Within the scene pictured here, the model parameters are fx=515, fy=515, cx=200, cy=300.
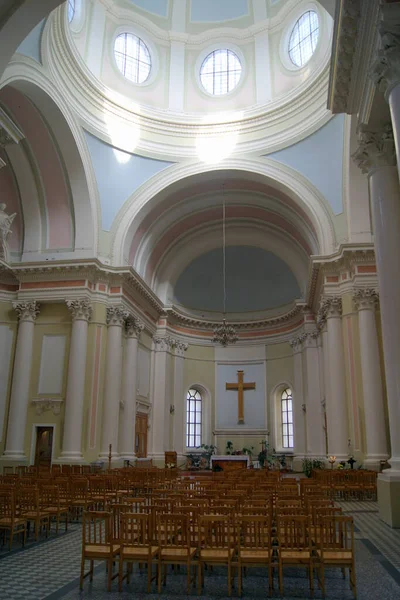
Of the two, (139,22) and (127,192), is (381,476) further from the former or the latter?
(139,22)

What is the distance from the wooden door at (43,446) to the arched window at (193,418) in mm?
11677

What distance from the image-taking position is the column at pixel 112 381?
19.6 meters

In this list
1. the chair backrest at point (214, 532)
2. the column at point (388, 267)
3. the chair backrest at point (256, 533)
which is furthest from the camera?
the column at point (388, 267)

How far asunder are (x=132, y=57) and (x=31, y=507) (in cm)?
2042

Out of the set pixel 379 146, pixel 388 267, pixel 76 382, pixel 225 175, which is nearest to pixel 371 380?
pixel 388 267

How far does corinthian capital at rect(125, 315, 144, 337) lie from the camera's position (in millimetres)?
21953

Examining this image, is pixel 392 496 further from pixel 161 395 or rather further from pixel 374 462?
pixel 161 395

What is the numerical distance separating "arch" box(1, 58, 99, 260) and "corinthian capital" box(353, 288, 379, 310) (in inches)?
405

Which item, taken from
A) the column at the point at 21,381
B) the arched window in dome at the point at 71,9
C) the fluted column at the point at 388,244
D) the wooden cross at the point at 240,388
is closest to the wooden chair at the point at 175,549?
the fluted column at the point at 388,244

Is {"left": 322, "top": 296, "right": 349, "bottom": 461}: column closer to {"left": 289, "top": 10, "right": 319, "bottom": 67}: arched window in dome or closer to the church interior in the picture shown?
the church interior

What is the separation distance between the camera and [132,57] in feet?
76.1

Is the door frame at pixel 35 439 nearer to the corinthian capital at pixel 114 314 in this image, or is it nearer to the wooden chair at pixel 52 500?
the corinthian capital at pixel 114 314

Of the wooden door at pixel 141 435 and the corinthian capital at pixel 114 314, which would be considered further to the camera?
the wooden door at pixel 141 435

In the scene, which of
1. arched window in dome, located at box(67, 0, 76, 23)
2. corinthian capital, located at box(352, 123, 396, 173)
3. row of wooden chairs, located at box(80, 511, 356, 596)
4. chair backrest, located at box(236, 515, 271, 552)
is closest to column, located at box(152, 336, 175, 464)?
arched window in dome, located at box(67, 0, 76, 23)
